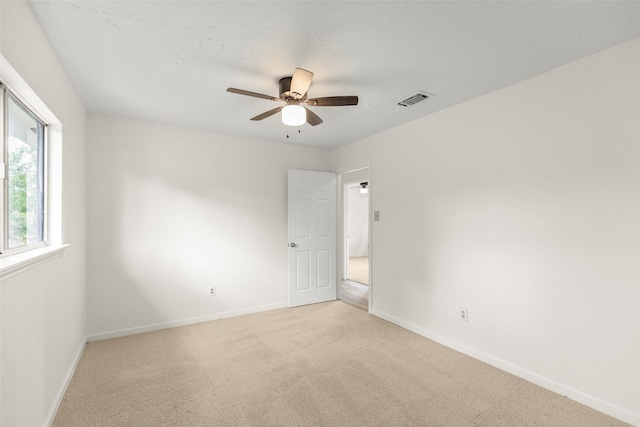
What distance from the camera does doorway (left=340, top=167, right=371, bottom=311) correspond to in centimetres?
485

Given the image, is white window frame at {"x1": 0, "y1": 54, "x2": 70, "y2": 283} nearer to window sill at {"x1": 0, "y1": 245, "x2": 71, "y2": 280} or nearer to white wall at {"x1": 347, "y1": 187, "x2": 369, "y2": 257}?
window sill at {"x1": 0, "y1": 245, "x2": 71, "y2": 280}

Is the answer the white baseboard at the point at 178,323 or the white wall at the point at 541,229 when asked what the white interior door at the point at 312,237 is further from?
the white wall at the point at 541,229

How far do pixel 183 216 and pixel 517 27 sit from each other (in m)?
3.68

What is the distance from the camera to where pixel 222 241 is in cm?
394

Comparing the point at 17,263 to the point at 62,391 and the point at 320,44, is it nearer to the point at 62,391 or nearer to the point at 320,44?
the point at 62,391

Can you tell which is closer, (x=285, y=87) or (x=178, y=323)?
(x=285, y=87)

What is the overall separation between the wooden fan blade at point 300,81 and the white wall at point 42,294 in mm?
1433

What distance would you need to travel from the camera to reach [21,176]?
71.7 inches

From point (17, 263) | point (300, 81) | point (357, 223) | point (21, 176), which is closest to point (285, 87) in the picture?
point (300, 81)

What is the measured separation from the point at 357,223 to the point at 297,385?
746cm

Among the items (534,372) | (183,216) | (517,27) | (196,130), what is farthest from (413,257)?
(196,130)

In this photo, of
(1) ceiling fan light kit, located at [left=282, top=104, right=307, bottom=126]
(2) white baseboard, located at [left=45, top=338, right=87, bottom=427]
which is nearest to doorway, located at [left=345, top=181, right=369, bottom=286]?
(1) ceiling fan light kit, located at [left=282, top=104, right=307, bottom=126]

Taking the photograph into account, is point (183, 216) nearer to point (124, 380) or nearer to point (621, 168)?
point (124, 380)

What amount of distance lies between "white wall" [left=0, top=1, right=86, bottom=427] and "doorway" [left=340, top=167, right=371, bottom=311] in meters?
3.24
